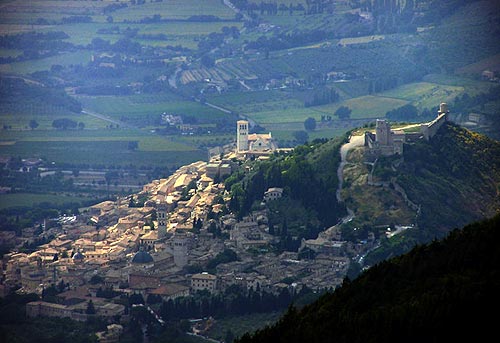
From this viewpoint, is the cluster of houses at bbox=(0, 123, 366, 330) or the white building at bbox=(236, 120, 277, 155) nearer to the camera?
the cluster of houses at bbox=(0, 123, 366, 330)

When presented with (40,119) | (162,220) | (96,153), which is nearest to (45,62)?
(40,119)

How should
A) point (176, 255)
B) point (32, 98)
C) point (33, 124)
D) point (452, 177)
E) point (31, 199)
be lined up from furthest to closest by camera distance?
point (32, 98) < point (33, 124) < point (31, 199) < point (452, 177) < point (176, 255)

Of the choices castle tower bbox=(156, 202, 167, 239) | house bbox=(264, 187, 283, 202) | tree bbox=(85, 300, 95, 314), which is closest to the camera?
tree bbox=(85, 300, 95, 314)

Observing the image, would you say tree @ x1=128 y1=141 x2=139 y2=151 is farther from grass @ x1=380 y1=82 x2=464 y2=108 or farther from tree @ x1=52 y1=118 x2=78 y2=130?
grass @ x1=380 y1=82 x2=464 y2=108

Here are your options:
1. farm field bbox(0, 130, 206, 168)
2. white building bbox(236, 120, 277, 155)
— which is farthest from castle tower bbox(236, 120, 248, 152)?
farm field bbox(0, 130, 206, 168)

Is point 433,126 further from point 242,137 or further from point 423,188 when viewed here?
point 242,137

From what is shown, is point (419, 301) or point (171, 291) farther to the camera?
point (171, 291)

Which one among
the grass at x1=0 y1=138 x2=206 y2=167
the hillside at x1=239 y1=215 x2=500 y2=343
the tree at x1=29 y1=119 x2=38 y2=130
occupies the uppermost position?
the hillside at x1=239 y1=215 x2=500 y2=343
